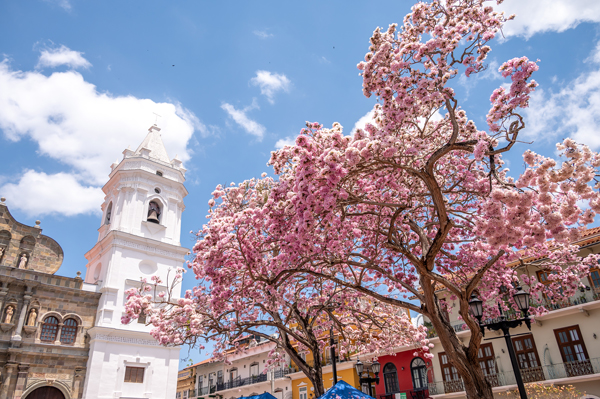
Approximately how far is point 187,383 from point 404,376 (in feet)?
93.9

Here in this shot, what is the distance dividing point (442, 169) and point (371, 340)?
23.9 feet

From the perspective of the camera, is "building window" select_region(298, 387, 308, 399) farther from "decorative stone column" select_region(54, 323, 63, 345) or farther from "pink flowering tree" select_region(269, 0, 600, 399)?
"pink flowering tree" select_region(269, 0, 600, 399)

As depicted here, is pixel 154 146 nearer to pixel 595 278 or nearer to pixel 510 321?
pixel 510 321

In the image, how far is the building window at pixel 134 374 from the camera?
83.1 ft

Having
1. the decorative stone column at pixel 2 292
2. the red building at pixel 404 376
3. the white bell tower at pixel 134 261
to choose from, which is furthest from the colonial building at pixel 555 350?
the decorative stone column at pixel 2 292

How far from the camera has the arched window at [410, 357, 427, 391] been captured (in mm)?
23344

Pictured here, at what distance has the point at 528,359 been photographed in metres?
19.3

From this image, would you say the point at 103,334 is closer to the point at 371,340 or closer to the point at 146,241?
the point at 146,241

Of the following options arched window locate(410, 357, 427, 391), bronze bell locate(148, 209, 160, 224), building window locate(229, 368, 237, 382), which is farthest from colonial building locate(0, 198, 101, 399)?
arched window locate(410, 357, 427, 391)

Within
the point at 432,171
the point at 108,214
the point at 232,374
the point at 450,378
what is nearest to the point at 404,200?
the point at 432,171

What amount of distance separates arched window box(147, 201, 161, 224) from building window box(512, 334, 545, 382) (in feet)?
79.0

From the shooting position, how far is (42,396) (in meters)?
23.2

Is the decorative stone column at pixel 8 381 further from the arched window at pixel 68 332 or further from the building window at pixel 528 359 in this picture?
the building window at pixel 528 359

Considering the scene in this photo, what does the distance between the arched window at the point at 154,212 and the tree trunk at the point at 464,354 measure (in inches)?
1001
